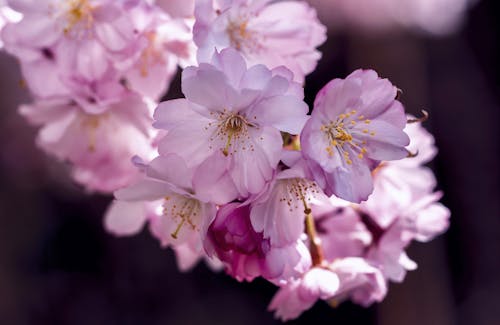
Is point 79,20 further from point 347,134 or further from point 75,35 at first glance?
point 347,134

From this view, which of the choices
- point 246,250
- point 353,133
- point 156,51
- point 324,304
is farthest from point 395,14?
point 246,250

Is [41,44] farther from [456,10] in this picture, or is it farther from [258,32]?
[456,10]

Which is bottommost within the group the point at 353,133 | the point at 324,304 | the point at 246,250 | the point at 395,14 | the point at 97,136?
the point at 324,304

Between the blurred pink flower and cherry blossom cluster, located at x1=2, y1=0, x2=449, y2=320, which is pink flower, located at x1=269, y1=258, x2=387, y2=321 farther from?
the blurred pink flower

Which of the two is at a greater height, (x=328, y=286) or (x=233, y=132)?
(x=233, y=132)

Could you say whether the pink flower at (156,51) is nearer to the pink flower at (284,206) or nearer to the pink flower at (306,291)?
the pink flower at (284,206)

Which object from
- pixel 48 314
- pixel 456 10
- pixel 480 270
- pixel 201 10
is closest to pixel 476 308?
pixel 480 270
